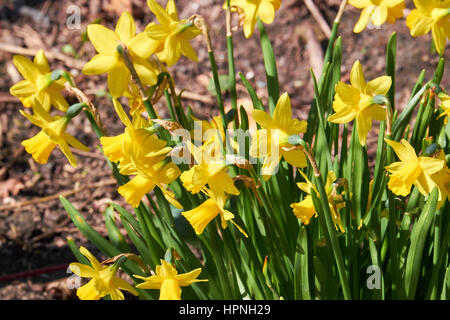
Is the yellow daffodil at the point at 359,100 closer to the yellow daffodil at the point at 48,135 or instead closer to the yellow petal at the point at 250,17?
the yellow petal at the point at 250,17

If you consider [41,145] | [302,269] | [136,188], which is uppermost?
[41,145]

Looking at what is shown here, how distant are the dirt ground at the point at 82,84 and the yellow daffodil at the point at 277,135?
1.19 meters

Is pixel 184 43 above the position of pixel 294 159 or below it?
above

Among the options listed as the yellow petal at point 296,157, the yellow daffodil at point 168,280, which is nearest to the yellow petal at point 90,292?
the yellow daffodil at point 168,280

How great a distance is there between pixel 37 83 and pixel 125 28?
344mm

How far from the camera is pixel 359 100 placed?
1.30m

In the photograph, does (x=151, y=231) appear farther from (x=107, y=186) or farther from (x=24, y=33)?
(x=24, y=33)

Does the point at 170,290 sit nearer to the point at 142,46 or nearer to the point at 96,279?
the point at 96,279

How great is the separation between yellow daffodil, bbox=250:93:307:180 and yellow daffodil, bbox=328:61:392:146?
0.41 feet

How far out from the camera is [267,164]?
4.10 ft

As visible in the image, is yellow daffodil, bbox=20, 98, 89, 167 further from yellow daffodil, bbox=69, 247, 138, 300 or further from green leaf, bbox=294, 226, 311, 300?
green leaf, bbox=294, 226, 311, 300

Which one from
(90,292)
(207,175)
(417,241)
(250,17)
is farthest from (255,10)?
(90,292)
